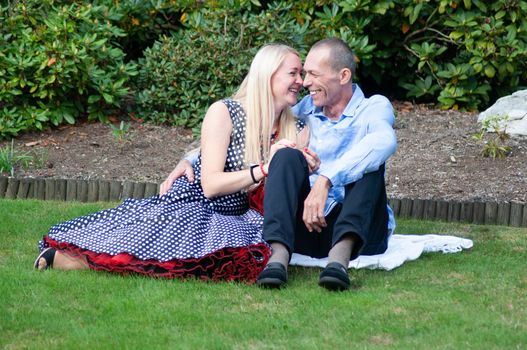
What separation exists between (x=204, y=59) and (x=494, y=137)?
2453mm

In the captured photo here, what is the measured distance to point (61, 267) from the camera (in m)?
5.34

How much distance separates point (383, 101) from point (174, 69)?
3527 mm

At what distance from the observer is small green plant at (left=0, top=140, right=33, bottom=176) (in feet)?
25.3

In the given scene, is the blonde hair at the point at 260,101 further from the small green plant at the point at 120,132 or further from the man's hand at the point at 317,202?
the small green plant at the point at 120,132

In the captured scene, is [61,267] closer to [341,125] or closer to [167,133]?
[341,125]

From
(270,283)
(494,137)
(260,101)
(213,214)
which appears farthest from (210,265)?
(494,137)

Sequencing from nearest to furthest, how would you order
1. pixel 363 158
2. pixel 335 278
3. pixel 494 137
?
pixel 335 278 → pixel 363 158 → pixel 494 137

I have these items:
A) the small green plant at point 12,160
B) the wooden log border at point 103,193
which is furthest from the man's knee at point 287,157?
the small green plant at point 12,160

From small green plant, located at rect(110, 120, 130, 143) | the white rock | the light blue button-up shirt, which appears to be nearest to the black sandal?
the light blue button-up shirt

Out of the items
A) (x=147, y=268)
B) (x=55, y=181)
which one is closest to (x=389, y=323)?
(x=147, y=268)

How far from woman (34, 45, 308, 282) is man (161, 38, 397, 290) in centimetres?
11

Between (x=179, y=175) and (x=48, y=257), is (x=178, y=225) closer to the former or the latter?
(x=179, y=175)

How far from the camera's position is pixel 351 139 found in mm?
5641

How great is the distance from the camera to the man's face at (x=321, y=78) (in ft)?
18.1
